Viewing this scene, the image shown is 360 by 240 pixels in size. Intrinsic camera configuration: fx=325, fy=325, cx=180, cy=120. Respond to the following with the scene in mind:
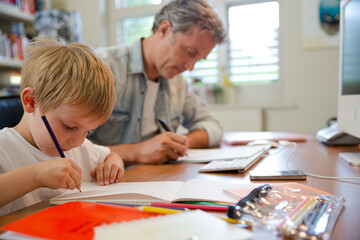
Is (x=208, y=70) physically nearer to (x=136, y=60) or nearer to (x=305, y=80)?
(x=305, y=80)

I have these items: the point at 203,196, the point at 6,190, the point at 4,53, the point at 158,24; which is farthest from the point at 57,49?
the point at 4,53

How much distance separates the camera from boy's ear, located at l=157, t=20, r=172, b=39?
141cm

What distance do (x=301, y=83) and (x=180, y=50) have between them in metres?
1.67

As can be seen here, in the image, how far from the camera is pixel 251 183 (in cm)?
72

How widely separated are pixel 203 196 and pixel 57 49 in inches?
19.4

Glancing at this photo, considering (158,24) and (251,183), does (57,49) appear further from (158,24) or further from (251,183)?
(158,24)

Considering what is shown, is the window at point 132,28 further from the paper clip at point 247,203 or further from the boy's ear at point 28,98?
the paper clip at point 247,203

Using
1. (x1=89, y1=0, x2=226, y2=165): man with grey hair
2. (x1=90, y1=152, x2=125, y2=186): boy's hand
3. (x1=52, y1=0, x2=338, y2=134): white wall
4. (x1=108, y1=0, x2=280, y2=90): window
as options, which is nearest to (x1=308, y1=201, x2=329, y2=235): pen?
(x1=90, y1=152, x2=125, y2=186): boy's hand

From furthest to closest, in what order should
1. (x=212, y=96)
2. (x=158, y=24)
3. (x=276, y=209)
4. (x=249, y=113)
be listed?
(x=212, y=96) < (x=249, y=113) < (x=158, y=24) < (x=276, y=209)

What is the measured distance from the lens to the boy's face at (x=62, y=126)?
2.33ft

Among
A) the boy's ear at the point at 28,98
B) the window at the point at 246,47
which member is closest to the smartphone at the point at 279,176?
the boy's ear at the point at 28,98

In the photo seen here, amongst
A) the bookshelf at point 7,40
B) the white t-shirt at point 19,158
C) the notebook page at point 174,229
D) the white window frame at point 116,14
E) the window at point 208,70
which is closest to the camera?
the notebook page at point 174,229

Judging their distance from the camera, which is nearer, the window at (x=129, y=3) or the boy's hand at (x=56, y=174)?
the boy's hand at (x=56, y=174)

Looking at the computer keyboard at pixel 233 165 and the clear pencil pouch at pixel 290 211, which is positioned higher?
the clear pencil pouch at pixel 290 211
